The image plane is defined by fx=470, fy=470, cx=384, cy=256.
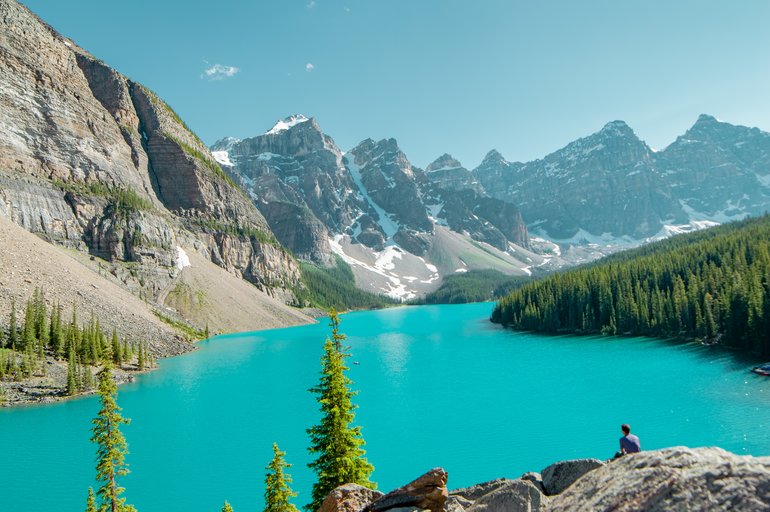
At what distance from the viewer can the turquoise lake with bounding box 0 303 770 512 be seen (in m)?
35.7

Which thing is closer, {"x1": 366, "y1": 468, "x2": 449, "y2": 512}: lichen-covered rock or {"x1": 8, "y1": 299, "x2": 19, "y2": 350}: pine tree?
{"x1": 366, "y1": 468, "x2": 449, "y2": 512}: lichen-covered rock

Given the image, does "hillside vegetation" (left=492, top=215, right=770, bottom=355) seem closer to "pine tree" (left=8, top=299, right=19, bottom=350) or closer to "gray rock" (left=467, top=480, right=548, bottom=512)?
"gray rock" (left=467, top=480, right=548, bottom=512)

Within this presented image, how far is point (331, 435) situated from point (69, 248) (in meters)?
130

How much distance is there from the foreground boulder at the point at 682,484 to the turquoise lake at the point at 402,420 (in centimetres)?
2957

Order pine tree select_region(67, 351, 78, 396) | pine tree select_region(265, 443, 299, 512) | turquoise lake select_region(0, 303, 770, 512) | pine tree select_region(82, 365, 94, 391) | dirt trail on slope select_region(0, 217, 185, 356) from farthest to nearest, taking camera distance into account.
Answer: dirt trail on slope select_region(0, 217, 185, 356) → pine tree select_region(82, 365, 94, 391) → pine tree select_region(67, 351, 78, 396) → turquoise lake select_region(0, 303, 770, 512) → pine tree select_region(265, 443, 299, 512)

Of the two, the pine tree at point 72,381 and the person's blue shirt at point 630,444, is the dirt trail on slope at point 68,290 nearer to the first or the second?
the pine tree at point 72,381

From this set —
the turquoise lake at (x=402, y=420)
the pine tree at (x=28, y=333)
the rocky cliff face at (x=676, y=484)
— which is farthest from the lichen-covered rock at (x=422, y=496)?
the pine tree at (x=28, y=333)

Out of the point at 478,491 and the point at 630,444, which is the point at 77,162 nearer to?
the point at 478,491

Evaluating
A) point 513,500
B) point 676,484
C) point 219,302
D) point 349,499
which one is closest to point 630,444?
point 513,500

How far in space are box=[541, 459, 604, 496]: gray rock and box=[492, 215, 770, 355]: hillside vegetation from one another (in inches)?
2820

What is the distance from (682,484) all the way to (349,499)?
10247 millimetres

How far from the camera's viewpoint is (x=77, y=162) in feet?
472

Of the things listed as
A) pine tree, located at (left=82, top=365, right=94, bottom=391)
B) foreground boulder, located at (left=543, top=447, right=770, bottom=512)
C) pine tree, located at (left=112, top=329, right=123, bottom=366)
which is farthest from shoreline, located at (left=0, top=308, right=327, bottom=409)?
foreground boulder, located at (left=543, top=447, right=770, bottom=512)

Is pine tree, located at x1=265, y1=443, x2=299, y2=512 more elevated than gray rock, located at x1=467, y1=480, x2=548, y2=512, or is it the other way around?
gray rock, located at x1=467, y1=480, x2=548, y2=512
